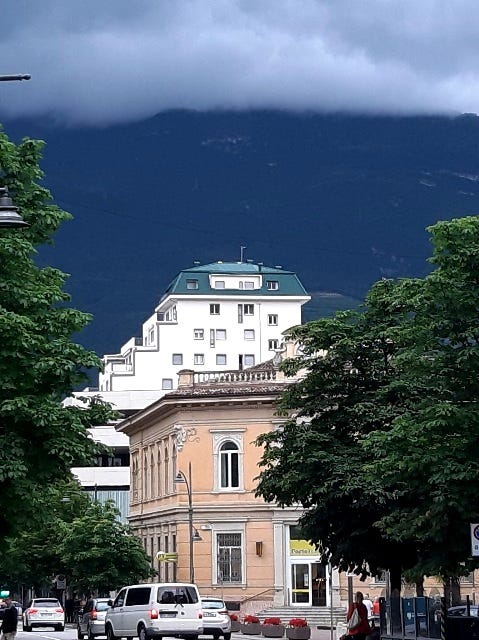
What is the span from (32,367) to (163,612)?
1324cm

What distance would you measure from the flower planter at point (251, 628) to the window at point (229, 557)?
14.3m

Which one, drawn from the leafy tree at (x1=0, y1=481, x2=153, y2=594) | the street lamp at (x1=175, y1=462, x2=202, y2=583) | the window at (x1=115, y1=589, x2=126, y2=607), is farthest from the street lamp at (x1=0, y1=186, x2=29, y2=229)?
the leafy tree at (x1=0, y1=481, x2=153, y2=594)

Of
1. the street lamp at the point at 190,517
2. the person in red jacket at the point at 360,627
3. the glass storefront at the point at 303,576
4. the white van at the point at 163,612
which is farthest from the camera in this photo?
the glass storefront at the point at 303,576

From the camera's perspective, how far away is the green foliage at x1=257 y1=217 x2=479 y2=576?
3259 centimetres

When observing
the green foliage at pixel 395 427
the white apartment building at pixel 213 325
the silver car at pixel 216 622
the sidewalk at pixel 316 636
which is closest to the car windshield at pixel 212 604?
the silver car at pixel 216 622

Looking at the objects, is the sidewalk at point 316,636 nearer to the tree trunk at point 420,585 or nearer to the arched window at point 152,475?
the tree trunk at point 420,585

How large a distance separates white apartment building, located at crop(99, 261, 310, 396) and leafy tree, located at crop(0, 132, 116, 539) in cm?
12667

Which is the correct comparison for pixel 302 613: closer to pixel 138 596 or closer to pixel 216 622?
pixel 216 622

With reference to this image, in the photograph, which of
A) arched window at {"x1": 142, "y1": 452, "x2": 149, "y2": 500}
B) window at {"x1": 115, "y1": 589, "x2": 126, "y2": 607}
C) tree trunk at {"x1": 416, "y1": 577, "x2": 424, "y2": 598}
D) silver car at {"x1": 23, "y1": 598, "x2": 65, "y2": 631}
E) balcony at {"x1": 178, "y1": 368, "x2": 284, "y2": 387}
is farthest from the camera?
arched window at {"x1": 142, "y1": 452, "x2": 149, "y2": 500}

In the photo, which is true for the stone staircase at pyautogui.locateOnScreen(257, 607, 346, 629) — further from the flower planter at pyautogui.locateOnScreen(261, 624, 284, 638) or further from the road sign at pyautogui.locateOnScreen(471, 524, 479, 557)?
the road sign at pyautogui.locateOnScreen(471, 524, 479, 557)

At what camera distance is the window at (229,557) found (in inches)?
3100

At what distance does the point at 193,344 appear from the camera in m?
167

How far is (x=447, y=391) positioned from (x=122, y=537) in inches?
2035

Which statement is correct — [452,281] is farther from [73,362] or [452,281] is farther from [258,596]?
[258,596]
